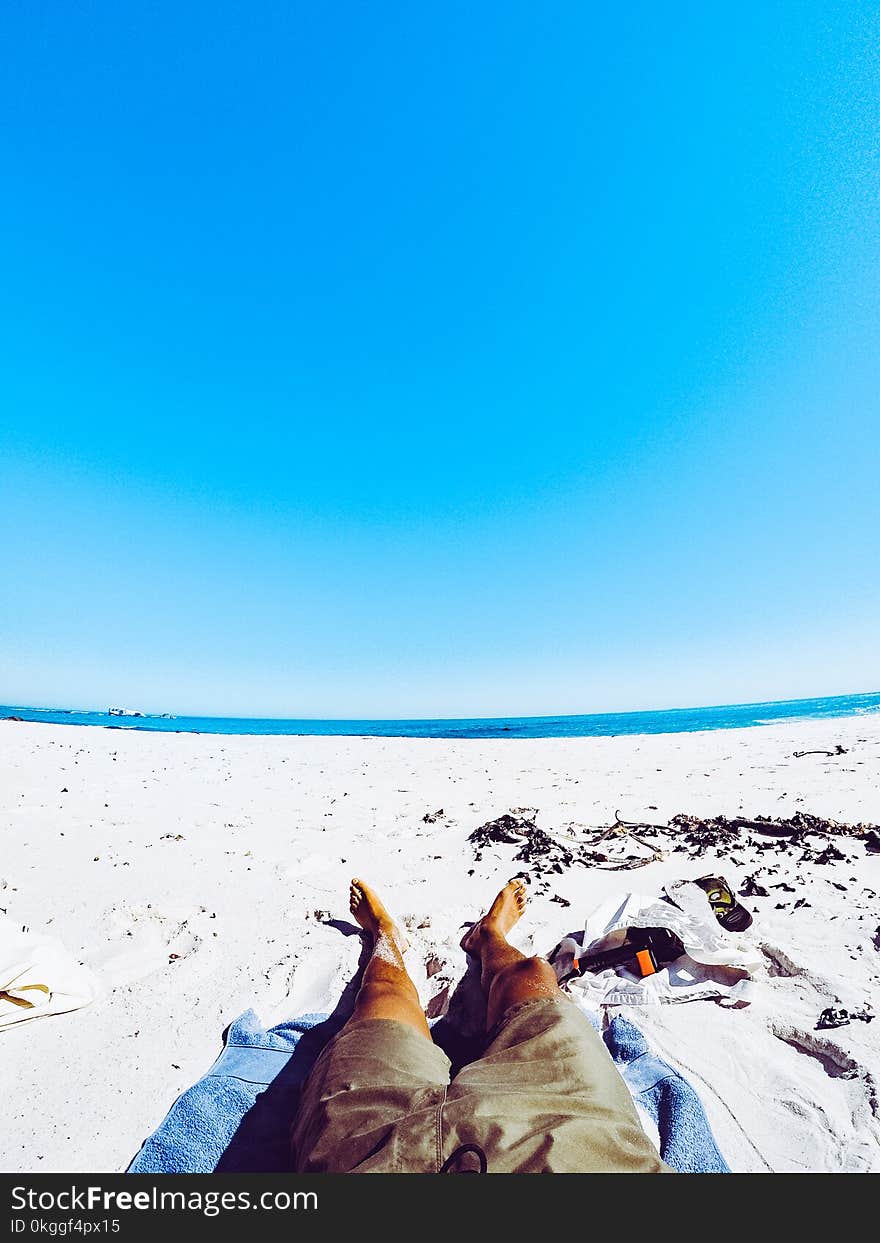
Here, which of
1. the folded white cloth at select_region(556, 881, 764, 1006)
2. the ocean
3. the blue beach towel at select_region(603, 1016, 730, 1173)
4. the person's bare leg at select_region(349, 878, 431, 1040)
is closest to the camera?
the blue beach towel at select_region(603, 1016, 730, 1173)

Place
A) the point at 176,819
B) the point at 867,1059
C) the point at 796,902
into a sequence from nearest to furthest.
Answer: the point at 867,1059, the point at 796,902, the point at 176,819

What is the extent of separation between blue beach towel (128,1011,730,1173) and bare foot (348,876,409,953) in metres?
0.79

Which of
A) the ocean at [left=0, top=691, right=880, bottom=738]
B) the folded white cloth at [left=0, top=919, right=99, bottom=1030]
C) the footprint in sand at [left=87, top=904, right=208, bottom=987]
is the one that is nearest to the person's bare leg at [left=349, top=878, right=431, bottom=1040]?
the footprint in sand at [left=87, top=904, right=208, bottom=987]

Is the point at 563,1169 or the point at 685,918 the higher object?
the point at 563,1169

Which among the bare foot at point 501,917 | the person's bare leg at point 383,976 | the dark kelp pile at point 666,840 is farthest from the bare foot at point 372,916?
the dark kelp pile at point 666,840

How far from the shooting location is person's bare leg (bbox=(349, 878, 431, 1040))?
2262 mm

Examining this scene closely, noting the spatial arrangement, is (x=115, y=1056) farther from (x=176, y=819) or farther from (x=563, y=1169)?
(x=176, y=819)

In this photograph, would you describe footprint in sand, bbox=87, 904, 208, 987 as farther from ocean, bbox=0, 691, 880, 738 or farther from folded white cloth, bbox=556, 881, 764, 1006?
ocean, bbox=0, 691, 880, 738

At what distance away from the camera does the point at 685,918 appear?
3207mm

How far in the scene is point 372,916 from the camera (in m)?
3.47

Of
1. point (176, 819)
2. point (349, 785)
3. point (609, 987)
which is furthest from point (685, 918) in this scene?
point (349, 785)

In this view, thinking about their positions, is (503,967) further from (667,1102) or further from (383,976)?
(667,1102)

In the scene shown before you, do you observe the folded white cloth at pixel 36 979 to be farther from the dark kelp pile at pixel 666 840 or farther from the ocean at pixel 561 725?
the ocean at pixel 561 725

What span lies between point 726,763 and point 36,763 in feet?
48.4
